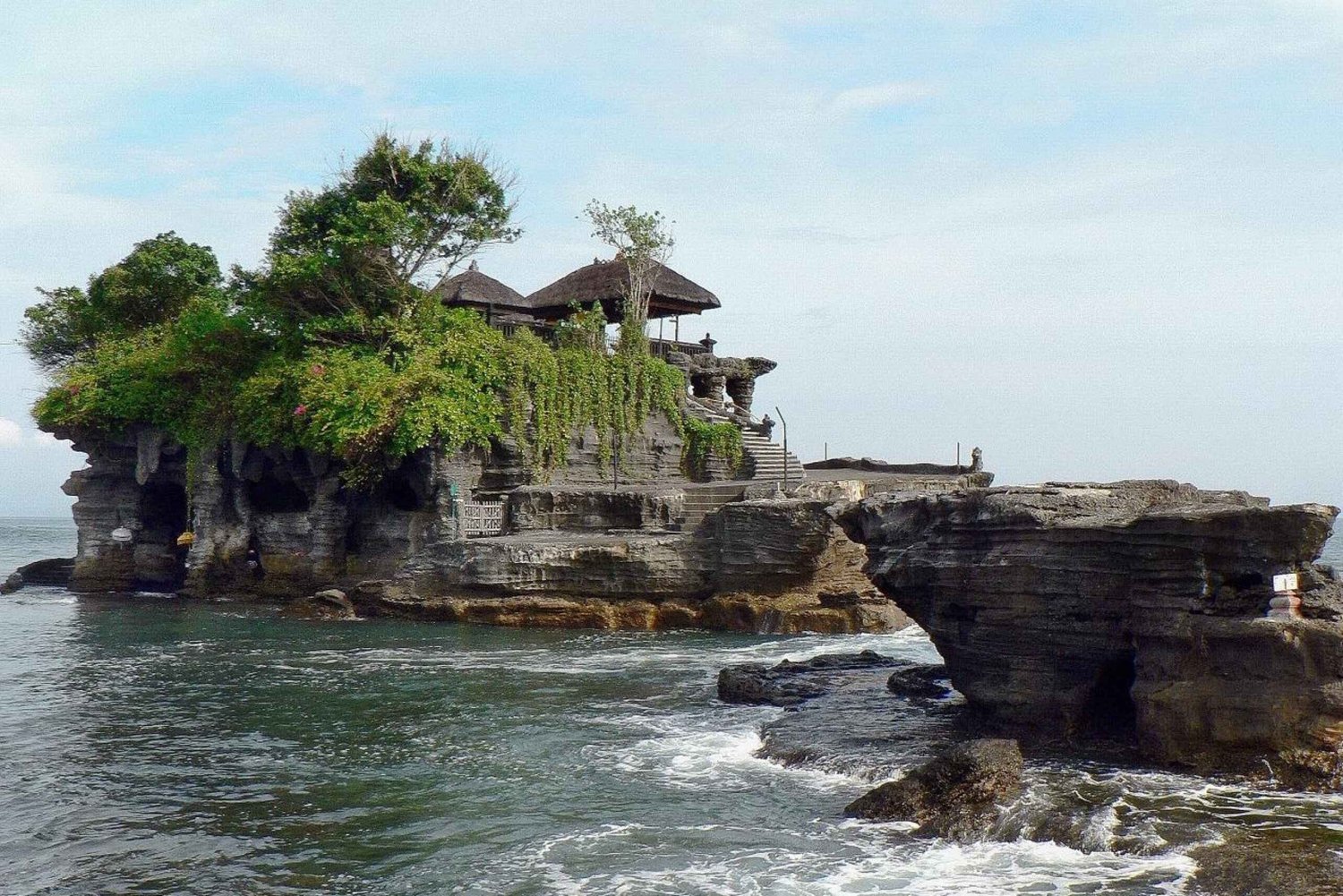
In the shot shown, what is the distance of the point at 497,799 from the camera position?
1145 cm

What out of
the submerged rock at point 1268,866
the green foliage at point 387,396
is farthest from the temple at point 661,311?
the submerged rock at point 1268,866

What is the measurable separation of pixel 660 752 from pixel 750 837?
3.10m

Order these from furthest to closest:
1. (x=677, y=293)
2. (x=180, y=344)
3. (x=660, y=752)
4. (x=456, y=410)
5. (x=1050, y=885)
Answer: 1. (x=677, y=293)
2. (x=180, y=344)
3. (x=456, y=410)
4. (x=660, y=752)
5. (x=1050, y=885)

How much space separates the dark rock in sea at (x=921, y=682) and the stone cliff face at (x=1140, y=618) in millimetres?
1583

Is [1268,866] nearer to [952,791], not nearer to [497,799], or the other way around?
[952,791]

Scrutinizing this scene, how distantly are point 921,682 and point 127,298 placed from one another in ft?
99.2

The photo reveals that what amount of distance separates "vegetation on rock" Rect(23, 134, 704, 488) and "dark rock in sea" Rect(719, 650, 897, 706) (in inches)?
514

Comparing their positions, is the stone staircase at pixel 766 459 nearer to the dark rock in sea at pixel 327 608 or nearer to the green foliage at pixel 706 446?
the green foliage at pixel 706 446

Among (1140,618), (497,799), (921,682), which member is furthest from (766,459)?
(497,799)

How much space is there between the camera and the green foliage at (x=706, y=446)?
33500 mm

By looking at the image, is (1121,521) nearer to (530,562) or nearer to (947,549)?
(947,549)

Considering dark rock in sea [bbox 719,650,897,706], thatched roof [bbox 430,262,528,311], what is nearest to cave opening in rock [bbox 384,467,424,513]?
thatched roof [bbox 430,262,528,311]

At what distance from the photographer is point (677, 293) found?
38312 mm

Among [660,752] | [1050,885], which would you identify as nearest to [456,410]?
[660,752]
